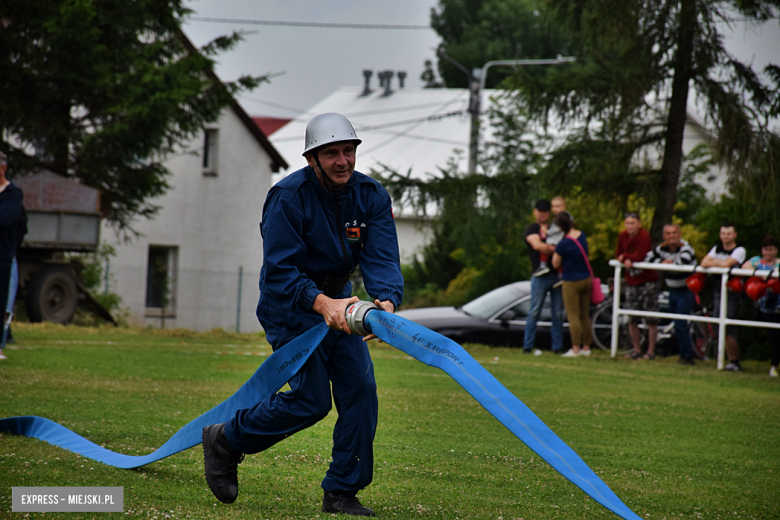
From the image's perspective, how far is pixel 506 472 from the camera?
16.5 ft

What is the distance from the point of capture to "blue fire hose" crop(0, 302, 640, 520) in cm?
344

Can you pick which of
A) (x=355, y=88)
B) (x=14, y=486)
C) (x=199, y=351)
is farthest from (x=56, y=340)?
(x=355, y=88)

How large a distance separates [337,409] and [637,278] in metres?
9.65

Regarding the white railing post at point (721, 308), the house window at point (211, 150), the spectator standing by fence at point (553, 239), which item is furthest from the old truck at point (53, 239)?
the house window at point (211, 150)

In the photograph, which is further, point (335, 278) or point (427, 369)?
point (427, 369)

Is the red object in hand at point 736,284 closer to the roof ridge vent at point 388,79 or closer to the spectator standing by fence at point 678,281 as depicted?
the spectator standing by fence at point 678,281

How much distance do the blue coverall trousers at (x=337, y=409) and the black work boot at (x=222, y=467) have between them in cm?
5

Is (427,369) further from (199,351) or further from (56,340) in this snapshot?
(56,340)

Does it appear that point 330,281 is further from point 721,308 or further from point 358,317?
point 721,308

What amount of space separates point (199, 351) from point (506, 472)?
8167 mm

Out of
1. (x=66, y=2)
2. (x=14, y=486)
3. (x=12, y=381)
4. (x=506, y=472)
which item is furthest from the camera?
(x=66, y=2)

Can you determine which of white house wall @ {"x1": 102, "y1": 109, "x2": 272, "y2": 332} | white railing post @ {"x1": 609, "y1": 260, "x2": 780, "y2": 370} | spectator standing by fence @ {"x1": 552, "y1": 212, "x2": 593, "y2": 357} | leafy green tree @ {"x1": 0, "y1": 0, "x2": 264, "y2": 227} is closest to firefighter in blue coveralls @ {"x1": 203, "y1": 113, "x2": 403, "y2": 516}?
spectator standing by fence @ {"x1": 552, "y1": 212, "x2": 593, "y2": 357}

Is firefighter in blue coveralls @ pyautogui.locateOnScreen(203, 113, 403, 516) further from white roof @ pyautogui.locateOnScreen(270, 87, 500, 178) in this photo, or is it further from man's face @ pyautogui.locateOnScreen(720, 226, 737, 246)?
white roof @ pyautogui.locateOnScreen(270, 87, 500, 178)

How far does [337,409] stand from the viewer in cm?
406
